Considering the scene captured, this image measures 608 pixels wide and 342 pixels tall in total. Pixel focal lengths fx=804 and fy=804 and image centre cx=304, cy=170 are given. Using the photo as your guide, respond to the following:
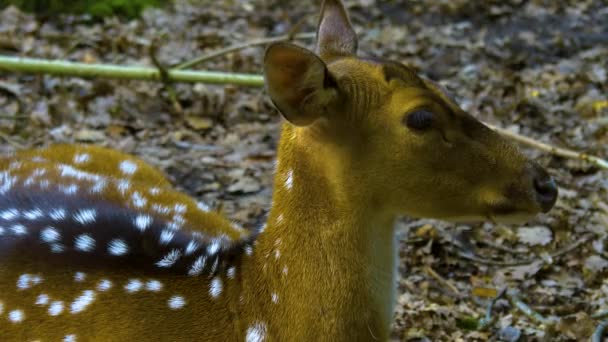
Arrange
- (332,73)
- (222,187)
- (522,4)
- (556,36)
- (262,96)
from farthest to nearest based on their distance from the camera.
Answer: (522,4) < (556,36) < (262,96) < (222,187) < (332,73)

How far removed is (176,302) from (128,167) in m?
1.57

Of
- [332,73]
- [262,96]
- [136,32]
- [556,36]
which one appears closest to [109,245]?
[332,73]

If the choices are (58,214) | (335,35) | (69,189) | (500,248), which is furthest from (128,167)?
(500,248)

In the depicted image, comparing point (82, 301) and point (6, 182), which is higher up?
point (6, 182)

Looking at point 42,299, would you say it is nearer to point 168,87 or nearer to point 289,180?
point 289,180

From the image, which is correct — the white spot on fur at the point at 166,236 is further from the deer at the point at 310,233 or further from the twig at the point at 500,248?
the twig at the point at 500,248

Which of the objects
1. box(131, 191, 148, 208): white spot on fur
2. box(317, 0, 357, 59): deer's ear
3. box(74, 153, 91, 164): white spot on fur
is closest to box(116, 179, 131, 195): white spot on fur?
box(131, 191, 148, 208): white spot on fur

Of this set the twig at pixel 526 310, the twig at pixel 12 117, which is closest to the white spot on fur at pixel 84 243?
the twig at pixel 526 310

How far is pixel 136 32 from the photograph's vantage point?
916 cm

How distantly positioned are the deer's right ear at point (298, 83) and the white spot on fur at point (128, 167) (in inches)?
76.4

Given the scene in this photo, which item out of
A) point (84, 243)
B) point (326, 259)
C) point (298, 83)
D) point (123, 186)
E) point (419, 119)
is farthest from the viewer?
point (123, 186)

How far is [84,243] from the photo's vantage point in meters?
3.54

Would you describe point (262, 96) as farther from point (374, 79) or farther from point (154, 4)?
point (374, 79)

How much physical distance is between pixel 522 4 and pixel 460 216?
7.49m
